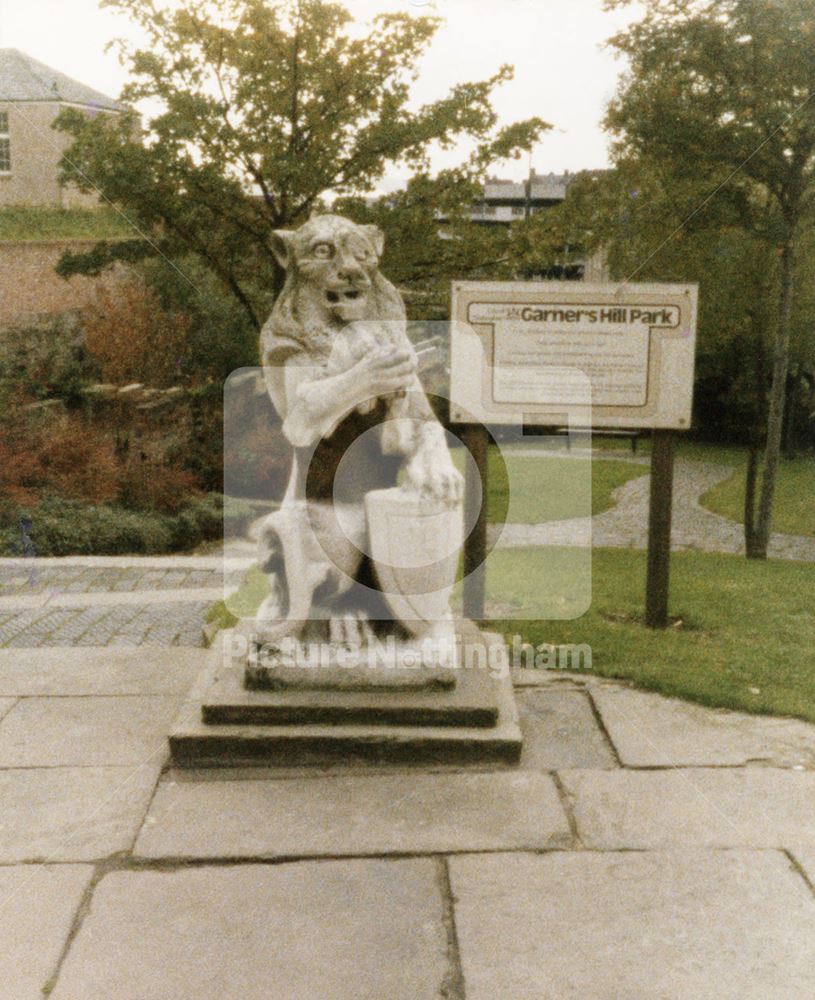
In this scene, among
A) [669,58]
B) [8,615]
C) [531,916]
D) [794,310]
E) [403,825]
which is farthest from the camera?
[794,310]

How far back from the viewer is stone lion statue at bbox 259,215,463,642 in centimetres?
384

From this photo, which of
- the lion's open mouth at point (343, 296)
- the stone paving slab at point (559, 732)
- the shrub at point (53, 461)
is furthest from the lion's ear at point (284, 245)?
the shrub at point (53, 461)

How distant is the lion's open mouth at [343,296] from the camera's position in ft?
12.9

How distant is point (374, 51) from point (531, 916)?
10.1 metres

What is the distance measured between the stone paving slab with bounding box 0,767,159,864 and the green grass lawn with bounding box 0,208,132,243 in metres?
21.6

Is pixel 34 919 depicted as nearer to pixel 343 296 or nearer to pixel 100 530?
pixel 343 296

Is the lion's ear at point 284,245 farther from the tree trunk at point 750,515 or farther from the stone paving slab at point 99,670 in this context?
the tree trunk at point 750,515

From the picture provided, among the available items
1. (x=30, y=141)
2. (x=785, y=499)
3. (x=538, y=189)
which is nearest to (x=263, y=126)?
(x=785, y=499)

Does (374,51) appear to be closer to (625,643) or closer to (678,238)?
(678,238)

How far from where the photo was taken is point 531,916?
284cm

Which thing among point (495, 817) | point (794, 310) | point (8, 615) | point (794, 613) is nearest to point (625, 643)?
point (794, 613)

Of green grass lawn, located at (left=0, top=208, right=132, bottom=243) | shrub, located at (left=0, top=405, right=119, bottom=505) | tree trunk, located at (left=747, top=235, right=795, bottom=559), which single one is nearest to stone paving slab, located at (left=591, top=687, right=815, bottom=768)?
tree trunk, located at (left=747, top=235, right=795, bottom=559)

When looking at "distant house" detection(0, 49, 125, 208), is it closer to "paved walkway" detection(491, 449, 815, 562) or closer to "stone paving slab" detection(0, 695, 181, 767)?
"paved walkway" detection(491, 449, 815, 562)

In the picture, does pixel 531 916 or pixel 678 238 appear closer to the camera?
pixel 531 916
